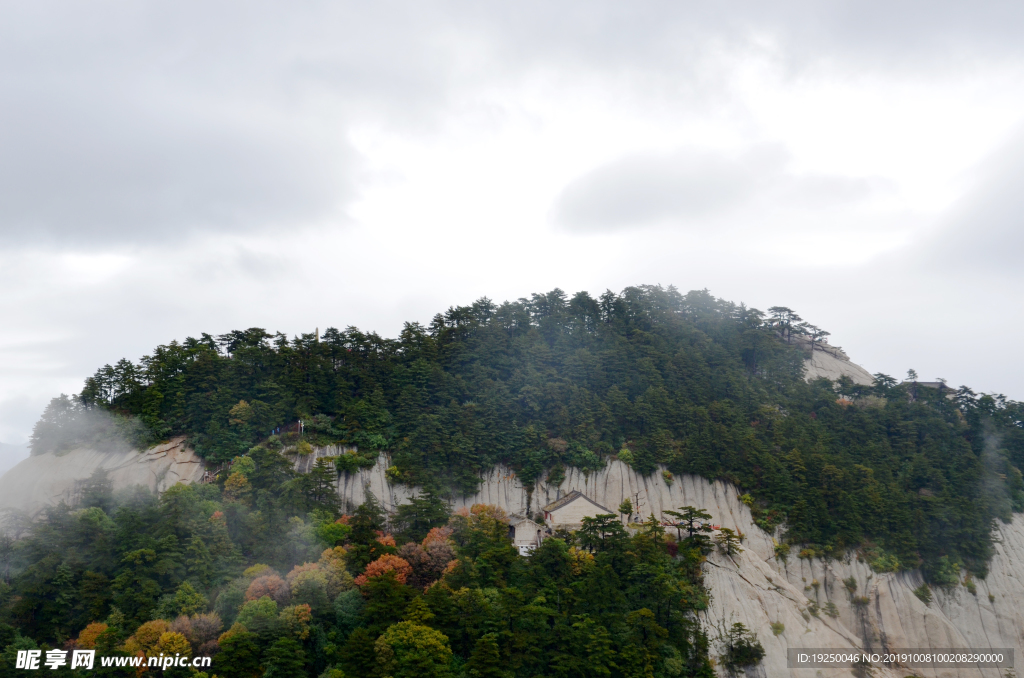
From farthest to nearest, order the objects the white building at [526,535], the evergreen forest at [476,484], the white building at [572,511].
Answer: the white building at [572,511] → the white building at [526,535] → the evergreen forest at [476,484]

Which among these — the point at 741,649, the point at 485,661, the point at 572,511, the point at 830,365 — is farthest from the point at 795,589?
the point at 830,365

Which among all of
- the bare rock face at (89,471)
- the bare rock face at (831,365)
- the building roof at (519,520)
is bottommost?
the building roof at (519,520)

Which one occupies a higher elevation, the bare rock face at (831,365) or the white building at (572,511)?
the bare rock face at (831,365)

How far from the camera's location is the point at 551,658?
1248 inches

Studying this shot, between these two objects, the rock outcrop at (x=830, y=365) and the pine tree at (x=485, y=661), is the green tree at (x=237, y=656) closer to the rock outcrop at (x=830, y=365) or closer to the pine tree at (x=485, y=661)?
the pine tree at (x=485, y=661)

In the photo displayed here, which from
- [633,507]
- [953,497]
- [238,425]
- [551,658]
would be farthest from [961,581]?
[238,425]

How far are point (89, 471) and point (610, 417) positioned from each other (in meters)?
39.1

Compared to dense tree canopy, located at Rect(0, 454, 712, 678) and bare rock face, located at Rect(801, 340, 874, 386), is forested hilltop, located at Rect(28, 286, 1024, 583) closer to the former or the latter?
bare rock face, located at Rect(801, 340, 874, 386)

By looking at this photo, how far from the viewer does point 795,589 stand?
4084cm

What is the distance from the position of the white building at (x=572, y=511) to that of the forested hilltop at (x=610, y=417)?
15.9ft

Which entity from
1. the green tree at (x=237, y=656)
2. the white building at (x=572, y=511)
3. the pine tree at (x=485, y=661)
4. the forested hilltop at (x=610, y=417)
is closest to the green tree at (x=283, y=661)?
the green tree at (x=237, y=656)

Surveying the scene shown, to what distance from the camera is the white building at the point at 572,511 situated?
41781 mm

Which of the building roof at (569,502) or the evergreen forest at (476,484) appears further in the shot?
the building roof at (569,502)

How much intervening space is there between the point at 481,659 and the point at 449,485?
17160mm
